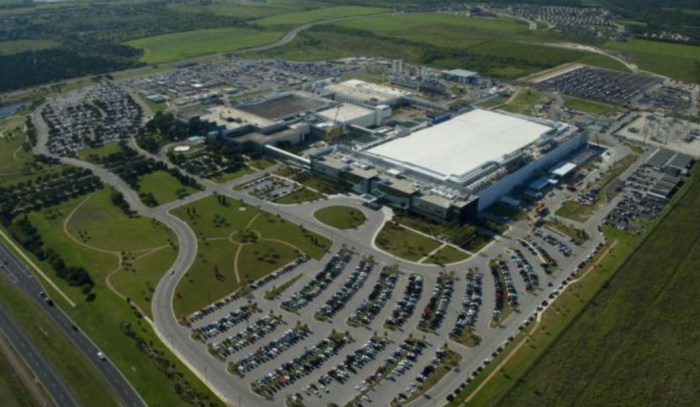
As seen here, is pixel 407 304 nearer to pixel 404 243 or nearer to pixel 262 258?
pixel 404 243

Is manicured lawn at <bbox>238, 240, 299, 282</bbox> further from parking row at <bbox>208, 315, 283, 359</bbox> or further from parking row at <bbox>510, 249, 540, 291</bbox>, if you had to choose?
parking row at <bbox>510, 249, 540, 291</bbox>

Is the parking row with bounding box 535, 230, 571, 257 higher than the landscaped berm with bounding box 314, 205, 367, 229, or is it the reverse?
the parking row with bounding box 535, 230, 571, 257

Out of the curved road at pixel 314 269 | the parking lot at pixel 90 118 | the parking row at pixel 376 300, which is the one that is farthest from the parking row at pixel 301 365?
the parking lot at pixel 90 118

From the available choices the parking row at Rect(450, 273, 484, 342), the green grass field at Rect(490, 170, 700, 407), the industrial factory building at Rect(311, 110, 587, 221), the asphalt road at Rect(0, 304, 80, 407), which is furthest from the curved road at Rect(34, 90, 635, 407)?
the asphalt road at Rect(0, 304, 80, 407)

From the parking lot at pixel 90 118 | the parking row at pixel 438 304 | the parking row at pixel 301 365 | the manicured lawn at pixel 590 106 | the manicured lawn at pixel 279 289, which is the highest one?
the parking row at pixel 438 304

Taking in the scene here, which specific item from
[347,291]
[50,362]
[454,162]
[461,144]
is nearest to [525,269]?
[347,291]

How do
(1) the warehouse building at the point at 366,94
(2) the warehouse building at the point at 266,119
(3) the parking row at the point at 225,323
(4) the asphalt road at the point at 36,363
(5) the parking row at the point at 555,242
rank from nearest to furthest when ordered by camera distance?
(4) the asphalt road at the point at 36,363 < (3) the parking row at the point at 225,323 < (5) the parking row at the point at 555,242 < (2) the warehouse building at the point at 266,119 < (1) the warehouse building at the point at 366,94

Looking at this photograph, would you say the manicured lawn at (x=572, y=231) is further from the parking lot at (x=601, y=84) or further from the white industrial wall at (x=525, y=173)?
the parking lot at (x=601, y=84)

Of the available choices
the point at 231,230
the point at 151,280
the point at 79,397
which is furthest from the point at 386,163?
the point at 79,397
